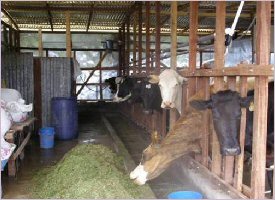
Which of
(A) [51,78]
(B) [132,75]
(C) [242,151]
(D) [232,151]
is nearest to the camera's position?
(D) [232,151]

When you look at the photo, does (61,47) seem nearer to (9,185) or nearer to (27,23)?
(27,23)

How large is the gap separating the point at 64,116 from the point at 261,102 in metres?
6.02

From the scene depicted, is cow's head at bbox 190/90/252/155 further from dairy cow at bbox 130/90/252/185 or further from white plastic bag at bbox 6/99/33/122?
white plastic bag at bbox 6/99/33/122

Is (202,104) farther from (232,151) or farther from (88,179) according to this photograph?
(88,179)

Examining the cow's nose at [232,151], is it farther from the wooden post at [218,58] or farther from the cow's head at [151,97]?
the cow's head at [151,97]

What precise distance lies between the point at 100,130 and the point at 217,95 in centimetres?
683

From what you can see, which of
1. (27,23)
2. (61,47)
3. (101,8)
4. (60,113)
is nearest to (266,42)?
(60,113)

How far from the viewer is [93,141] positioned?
348 inches

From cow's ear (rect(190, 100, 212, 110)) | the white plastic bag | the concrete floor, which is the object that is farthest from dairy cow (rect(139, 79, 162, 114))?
cow's ear (rect(190, 100, 212, 110))

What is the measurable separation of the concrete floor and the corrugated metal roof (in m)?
3.51

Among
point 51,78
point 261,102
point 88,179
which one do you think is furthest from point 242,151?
point 51,78

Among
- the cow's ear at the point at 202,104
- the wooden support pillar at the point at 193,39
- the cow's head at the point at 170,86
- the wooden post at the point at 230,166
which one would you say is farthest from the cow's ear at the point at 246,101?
the cow's head at the point at 170,86

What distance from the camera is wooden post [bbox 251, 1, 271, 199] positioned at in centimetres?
350

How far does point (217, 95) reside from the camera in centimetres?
410
